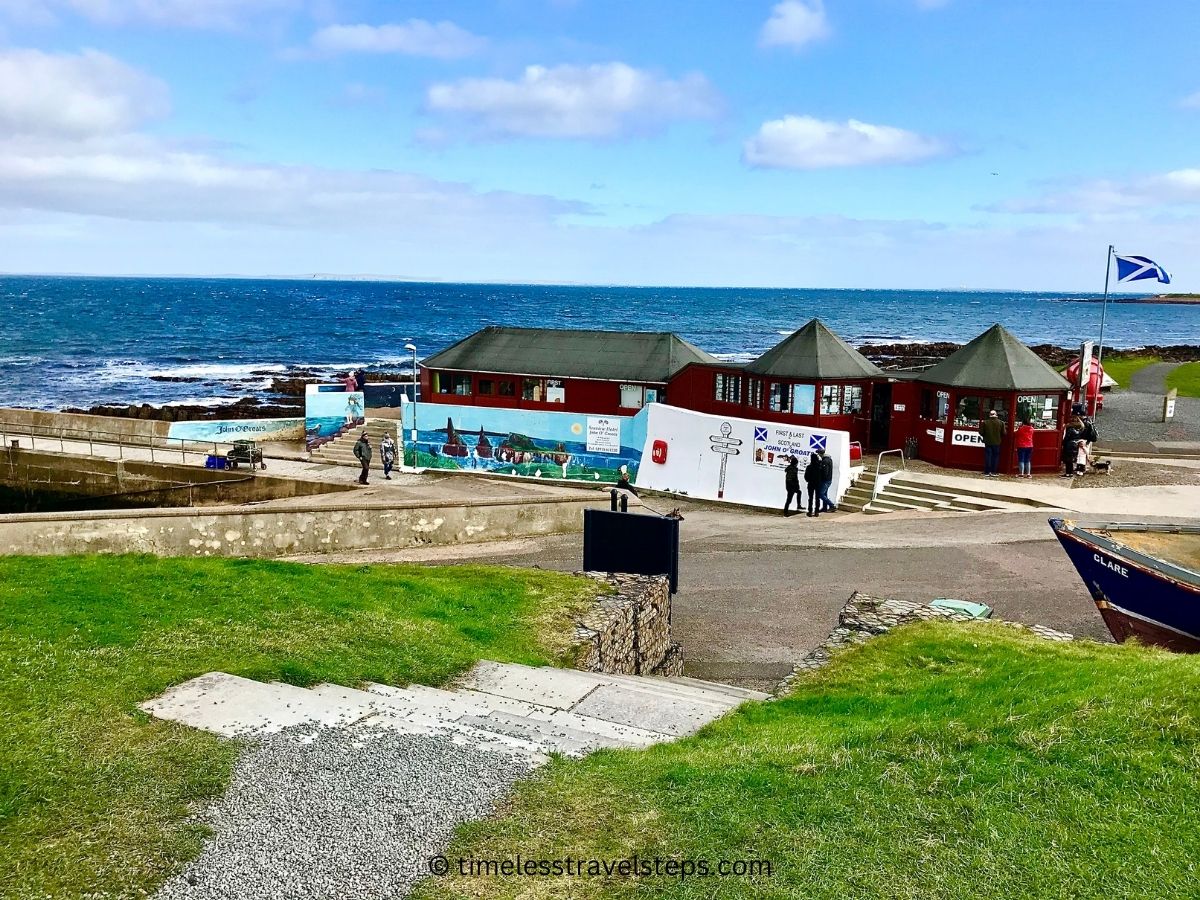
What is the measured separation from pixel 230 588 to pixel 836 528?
1399 cm

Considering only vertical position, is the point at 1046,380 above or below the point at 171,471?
above

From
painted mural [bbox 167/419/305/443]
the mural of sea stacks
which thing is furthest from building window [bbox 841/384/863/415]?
painted mural [bbox 167/419/305/443]

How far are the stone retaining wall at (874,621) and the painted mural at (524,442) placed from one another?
14.5 m

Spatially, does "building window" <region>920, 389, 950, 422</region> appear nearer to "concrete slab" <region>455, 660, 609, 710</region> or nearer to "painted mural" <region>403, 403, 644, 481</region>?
"painted mural" <region>403, 403, 644, 481</region>

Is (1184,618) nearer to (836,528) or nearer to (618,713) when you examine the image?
(618,713)

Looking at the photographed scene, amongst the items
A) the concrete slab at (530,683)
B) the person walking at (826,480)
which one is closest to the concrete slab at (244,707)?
the concrete slab at (530,683)

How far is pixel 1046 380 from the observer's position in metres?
26.5

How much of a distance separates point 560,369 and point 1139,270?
65.1ft

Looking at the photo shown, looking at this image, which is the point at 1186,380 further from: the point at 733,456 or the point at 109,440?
the point at 109,440

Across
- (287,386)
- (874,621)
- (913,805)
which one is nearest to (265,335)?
(287,386)

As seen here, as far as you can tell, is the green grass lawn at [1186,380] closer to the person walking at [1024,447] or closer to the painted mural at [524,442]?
the person walking at [1024,447]

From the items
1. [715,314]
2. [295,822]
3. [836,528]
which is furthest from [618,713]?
[715,314]

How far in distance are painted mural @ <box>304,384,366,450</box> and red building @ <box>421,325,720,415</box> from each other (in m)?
2.63

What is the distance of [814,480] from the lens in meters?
24.3
